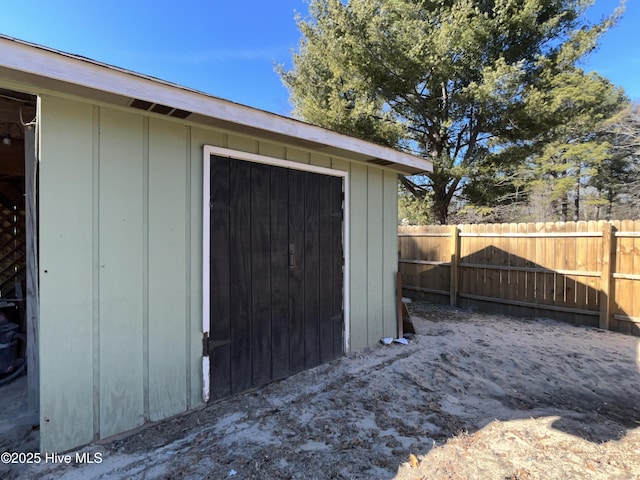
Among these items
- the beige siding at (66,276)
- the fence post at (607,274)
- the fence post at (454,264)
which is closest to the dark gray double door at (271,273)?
the beige siding at (66,276)

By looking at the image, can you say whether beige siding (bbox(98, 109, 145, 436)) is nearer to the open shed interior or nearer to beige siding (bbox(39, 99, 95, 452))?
beige siding (bbox(39, 99, 95, 452))

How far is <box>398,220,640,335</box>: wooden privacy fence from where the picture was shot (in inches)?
188

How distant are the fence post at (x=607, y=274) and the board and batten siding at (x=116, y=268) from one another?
5.20 m

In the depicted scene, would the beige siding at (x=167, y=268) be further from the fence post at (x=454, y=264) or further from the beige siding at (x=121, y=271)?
the fence post at (x=454, y=264)

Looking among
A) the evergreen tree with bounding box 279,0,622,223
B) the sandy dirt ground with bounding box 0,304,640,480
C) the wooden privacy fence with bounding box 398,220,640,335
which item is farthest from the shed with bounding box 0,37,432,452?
the evergreen tree with bounding box 279,0,622,223

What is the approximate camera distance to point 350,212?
3604mm

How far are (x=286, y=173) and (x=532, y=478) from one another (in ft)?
8.60

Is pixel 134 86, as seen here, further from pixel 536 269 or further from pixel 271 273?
pixel 536 269

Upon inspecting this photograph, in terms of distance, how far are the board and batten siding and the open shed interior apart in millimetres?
480

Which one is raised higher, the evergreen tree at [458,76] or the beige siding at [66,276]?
the evergreen tree at [458,76]

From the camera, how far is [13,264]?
4.66m

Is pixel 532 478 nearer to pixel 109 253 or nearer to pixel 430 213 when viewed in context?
pixel 109 253

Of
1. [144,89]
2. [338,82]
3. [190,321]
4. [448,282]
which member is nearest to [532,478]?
[190,321]

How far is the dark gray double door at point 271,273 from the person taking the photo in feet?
8.46
